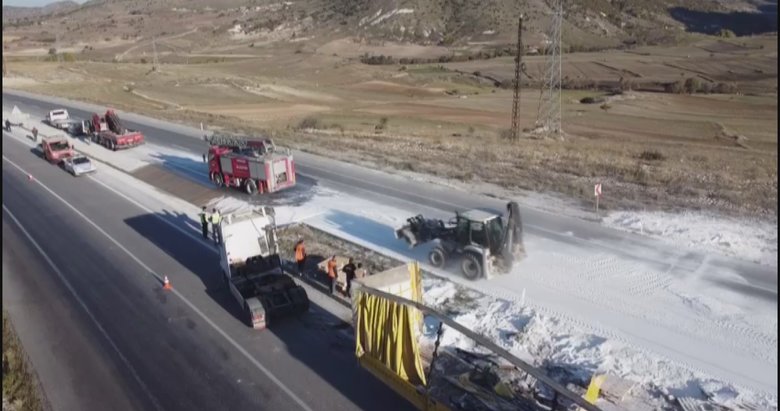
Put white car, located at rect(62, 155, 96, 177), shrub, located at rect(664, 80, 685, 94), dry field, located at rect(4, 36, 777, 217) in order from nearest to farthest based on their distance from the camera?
dry field, located at rect(4, 36, 777, 217)
white car, located at rect(62, 155, 96, 177)
shrub, located at rect(664, 80, 685, 94)

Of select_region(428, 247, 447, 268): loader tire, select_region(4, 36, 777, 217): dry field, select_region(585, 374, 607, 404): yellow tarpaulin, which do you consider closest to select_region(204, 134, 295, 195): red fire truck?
select_region(4, 36, 777, 217): dry field

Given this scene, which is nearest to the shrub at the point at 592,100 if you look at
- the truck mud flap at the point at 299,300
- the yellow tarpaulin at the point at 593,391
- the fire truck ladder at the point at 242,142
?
the fire truck ladder at the point at 242,142

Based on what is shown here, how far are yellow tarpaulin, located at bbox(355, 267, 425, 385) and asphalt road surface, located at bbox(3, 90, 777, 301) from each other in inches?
425

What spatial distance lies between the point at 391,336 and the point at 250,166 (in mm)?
18928

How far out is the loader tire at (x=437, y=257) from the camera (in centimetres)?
1936

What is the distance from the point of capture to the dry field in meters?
30.2

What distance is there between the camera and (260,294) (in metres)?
16.5

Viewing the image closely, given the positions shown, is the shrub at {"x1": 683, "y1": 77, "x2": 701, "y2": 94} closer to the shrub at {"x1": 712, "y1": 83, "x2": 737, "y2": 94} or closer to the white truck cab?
the shrub at {"x1": 712, "y1": 83, "x2": 737, "y2": 94}

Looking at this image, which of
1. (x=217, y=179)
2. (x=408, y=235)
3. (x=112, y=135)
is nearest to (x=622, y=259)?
(x=408, y=235)

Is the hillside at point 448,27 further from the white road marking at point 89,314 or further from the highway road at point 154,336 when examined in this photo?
the highway road at point 154,336

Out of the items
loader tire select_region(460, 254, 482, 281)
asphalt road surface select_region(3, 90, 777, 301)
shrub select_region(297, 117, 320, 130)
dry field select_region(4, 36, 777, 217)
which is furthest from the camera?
shrub select_region(297, 117, 320, 130)

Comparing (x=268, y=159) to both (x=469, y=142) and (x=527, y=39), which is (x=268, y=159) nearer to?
(x=469, y=142)

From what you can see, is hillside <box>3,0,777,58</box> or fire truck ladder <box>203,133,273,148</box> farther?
hillside <box>3,0,777,58</box>

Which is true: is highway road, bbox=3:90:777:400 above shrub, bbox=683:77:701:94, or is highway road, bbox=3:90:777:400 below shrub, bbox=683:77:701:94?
above
